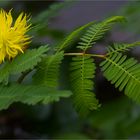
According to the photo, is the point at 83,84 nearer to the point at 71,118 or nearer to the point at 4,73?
the point at 4,73

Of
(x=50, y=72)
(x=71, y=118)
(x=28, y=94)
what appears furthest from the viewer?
(x=71, y=118)

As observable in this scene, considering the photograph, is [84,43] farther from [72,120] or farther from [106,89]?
[106,89]

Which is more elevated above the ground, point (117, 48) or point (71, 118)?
point (117, 48)

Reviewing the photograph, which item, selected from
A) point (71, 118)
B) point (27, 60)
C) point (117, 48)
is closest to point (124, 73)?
point (117, 48)

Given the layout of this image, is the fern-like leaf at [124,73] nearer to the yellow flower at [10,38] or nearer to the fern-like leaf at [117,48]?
the fern-like leaf at [117,48]

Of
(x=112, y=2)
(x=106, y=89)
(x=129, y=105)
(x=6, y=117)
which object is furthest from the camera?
(x=112, y=2)

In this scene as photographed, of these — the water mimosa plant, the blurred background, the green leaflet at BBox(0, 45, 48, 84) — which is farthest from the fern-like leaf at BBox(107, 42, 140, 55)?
the blurred background

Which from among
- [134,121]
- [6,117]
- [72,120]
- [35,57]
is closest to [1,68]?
[35,57]
